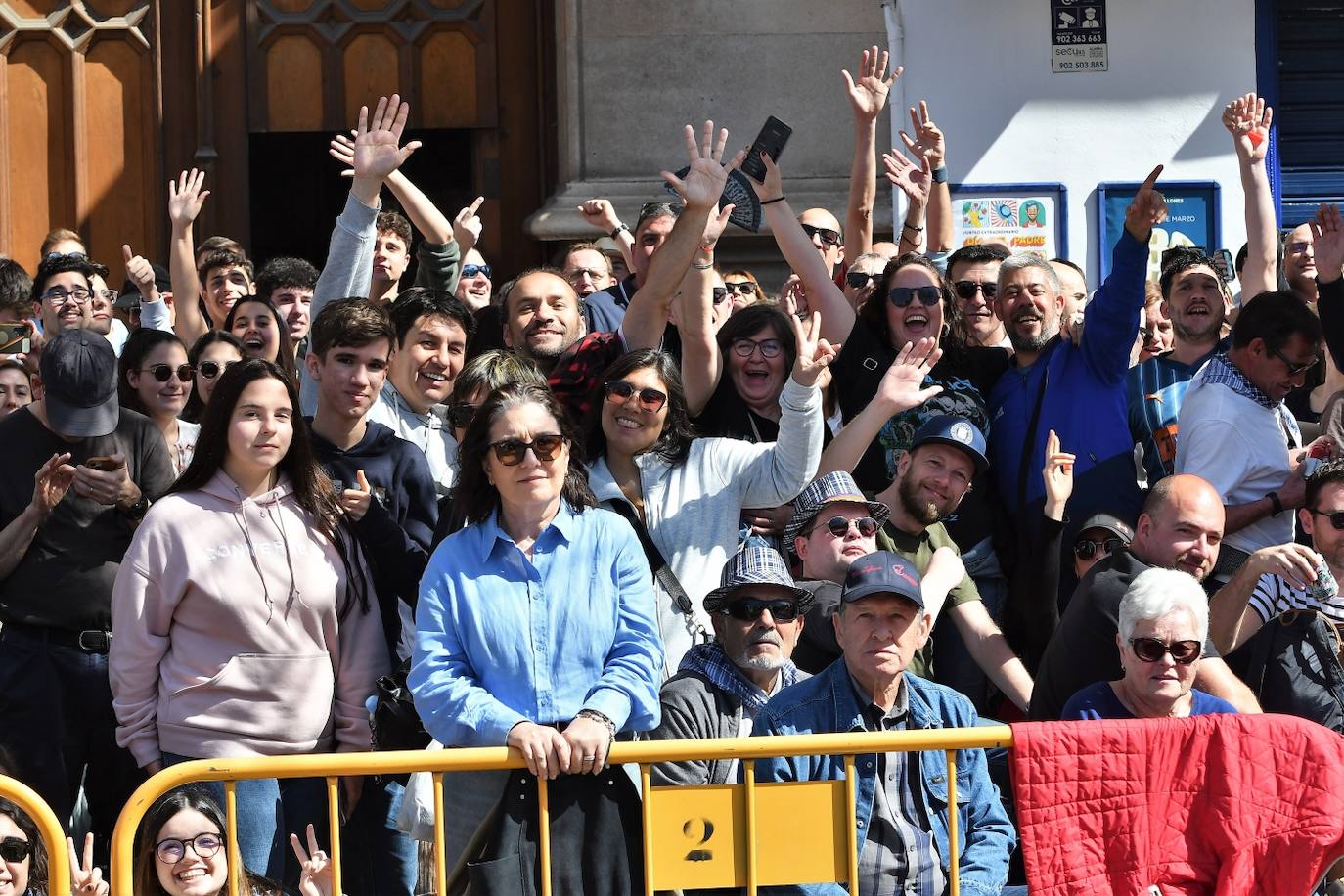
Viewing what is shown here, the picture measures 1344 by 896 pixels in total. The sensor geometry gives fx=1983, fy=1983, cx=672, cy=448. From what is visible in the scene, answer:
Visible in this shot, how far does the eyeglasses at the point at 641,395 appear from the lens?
6211mm

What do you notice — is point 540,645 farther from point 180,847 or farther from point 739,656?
point 180,847

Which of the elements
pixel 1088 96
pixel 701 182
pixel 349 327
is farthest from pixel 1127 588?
pixel 1088 96

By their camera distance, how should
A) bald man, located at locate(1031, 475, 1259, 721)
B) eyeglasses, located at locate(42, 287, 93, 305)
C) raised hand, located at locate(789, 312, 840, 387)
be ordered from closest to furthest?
1. bald man, located at locate(1031, 475, 1259, 721)
2. raised hand, located at locate(789, 312, 840, 387)
3. eyeglasses, located at locate(42, 287, 93, 305)

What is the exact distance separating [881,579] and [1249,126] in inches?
147

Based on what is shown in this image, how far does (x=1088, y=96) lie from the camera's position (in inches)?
385

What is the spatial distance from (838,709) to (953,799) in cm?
43

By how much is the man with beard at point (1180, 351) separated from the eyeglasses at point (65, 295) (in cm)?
419

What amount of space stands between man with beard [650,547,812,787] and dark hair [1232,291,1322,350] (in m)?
2.26

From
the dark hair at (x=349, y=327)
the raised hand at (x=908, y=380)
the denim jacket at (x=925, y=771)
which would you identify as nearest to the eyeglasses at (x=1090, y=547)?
the raised hand at (x=908, y=380)

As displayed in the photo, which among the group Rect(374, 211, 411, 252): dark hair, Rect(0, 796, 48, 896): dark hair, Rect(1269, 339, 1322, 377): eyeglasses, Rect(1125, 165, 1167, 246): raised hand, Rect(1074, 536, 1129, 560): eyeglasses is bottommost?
Rect(0, 796, 48, 896): dark hair

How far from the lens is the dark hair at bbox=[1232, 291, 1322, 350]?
269 inches

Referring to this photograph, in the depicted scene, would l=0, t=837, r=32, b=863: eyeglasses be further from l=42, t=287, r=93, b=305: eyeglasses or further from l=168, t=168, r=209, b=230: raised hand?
l=168, t=168, r=209, b=230: raised hand

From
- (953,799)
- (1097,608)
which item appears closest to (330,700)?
(953,799)

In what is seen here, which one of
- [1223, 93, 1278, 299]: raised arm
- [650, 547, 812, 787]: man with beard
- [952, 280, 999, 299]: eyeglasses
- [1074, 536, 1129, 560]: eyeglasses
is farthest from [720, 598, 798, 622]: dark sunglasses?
[1223, 93, 1278, 299]: raised arm
